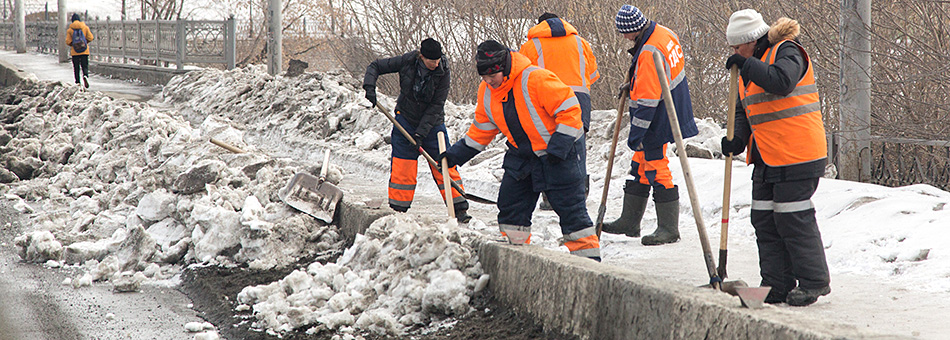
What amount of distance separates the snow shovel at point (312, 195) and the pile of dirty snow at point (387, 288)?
1.54 metres

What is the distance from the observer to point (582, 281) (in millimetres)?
3850

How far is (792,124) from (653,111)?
1.52 m

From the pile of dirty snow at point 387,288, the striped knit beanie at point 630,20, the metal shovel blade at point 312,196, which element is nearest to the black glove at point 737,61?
the striped knit beanie at point 630,20

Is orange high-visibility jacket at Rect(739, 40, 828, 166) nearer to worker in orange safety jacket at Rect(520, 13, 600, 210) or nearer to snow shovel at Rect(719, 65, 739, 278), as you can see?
snow shovel at Rect(719, 65, 739, 278)

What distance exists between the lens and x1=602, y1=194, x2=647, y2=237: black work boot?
6445 millimetres

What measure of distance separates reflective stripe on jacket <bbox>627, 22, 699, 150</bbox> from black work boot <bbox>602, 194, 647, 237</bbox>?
1.81ft

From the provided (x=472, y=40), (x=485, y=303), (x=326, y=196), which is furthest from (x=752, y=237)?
(x=472, y=40)

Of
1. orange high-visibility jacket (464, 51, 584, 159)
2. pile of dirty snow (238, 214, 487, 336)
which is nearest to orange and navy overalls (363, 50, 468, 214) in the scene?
pile of dirty snow (238, 214, 487, 336)

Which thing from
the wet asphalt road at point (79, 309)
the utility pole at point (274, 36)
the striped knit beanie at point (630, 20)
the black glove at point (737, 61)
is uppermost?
the utility pole at point (274, 36)

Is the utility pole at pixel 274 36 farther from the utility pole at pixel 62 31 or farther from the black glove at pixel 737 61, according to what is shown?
the utility pole at pixel 62 31

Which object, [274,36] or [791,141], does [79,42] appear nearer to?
[274,36]

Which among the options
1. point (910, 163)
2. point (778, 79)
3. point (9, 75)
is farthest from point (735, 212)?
point (9, 75)

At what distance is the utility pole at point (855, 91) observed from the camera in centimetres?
774

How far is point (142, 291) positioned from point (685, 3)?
937 centimetres
